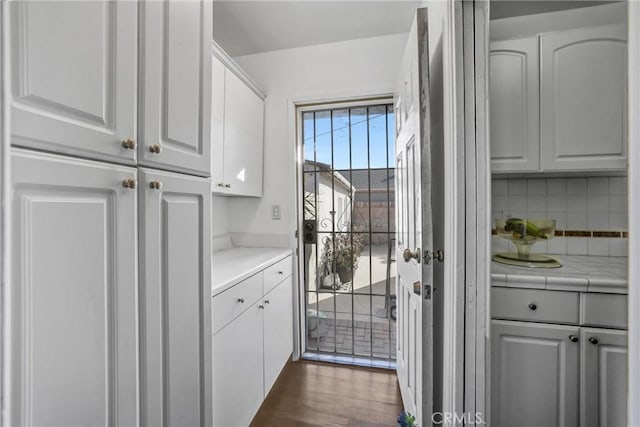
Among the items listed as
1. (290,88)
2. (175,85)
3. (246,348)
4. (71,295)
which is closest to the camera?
(71,295)

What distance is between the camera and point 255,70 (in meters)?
2.30

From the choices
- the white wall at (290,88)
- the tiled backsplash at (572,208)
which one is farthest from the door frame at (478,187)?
the white wall at (290,88)

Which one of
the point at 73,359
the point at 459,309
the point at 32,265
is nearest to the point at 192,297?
the point at 73,359

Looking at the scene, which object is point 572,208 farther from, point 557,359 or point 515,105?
point 557,359

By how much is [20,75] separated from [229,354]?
120 centimetres

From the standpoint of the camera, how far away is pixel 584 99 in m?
1.24

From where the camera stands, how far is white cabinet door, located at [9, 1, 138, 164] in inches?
20.9

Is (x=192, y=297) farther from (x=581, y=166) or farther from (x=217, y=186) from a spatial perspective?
(x=581, y=166)

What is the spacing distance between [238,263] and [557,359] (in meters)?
1.59

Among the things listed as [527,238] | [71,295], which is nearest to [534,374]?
[527,238]

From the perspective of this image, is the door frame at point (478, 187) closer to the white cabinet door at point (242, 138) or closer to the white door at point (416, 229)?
the white door at point (416, 229)

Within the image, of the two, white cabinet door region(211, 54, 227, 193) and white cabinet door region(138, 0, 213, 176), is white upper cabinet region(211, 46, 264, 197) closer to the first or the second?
white cabinet door region(211, 54, 227, 193)

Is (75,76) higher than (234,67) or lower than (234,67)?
lower

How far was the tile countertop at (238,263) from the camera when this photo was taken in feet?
4.12
